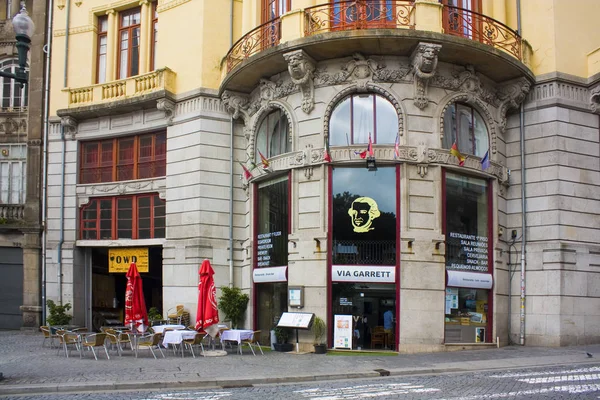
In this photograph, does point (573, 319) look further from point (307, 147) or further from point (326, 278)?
point (307, 147)

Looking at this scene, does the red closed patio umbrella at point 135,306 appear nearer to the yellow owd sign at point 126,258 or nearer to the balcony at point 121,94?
the yellow owd sign at point 126,258

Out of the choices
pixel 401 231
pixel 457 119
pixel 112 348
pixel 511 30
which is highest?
pixel 511 30

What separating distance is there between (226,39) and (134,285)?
9333mm

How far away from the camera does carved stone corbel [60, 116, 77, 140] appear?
26.6 meters

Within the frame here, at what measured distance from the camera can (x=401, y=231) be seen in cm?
1945

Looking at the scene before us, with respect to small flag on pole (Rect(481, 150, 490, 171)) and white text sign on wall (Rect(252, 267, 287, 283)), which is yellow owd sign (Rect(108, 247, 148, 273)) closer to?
white text sign on wall (Rect(252, 267, 287, 283))

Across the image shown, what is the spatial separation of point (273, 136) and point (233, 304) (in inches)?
221

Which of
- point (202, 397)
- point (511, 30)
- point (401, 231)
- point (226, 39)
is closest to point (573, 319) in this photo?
point (401, 231)

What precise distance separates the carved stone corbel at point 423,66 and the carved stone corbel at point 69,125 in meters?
13.8

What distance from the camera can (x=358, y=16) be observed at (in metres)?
19.9

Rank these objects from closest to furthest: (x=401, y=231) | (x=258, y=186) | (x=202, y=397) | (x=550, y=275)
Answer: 1. (x=202, y=397)
2. (x=401, y=231)
3. (x=550, y=275)
4. (x=258, y=186)

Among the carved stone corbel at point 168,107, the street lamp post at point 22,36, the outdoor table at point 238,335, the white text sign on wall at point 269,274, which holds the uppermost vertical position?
the carved stone corbel at point 168,107

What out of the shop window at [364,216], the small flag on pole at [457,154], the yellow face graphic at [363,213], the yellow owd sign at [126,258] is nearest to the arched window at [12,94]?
the yellow owd sign at [126,258]

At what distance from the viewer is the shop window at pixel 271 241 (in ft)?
70.1
